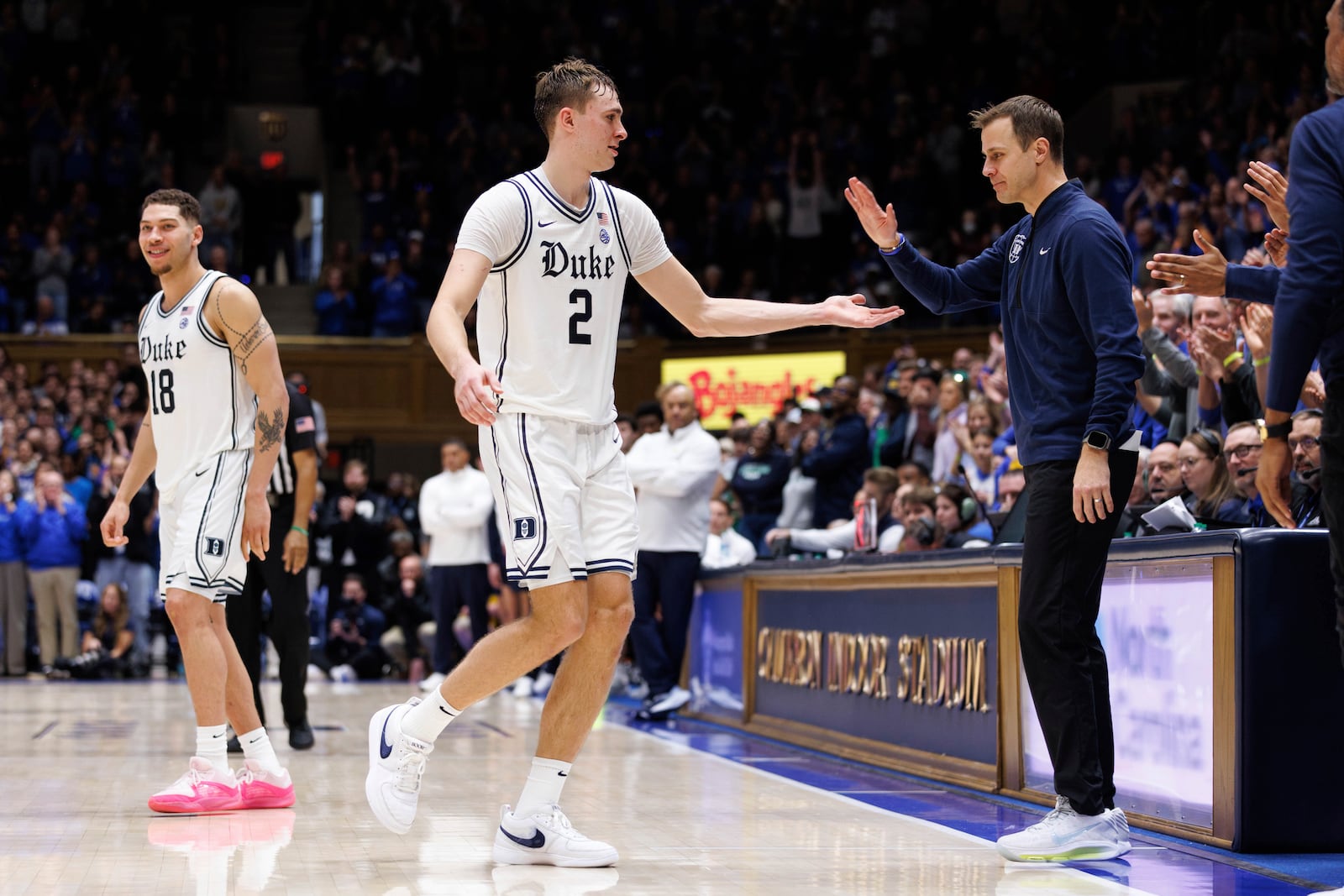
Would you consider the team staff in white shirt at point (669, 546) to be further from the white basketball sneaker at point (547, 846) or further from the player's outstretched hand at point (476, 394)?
the player's outstretched hand at point (476, 394)

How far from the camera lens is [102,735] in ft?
26.7

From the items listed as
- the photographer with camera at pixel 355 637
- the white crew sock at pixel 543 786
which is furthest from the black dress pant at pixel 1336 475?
the photographer with camera at pixel 355 637

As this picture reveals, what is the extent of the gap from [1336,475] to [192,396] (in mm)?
3635

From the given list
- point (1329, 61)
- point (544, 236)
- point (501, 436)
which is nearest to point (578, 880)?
point (501, 436)

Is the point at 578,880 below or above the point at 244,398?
below

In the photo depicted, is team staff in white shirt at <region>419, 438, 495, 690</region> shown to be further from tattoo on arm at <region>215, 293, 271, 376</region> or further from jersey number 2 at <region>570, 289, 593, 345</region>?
jersey number 2 at <region>570, 289, 593, 345</region>

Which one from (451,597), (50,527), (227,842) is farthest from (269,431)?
(50,527)

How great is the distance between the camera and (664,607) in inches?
373

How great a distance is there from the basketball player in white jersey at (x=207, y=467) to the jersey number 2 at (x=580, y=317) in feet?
4.61

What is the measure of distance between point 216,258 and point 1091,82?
1165cm

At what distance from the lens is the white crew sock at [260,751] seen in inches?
210

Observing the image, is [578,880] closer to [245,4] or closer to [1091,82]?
[1091,82]

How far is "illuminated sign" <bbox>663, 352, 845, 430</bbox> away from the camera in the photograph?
18312 millimetres

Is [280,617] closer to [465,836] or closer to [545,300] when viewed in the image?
[465,836]
